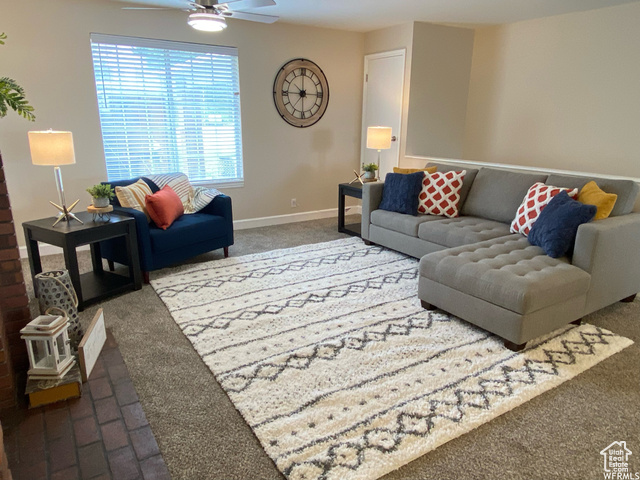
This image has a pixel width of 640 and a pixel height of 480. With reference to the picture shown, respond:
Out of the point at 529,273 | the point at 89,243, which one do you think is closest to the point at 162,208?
the point at 89,243

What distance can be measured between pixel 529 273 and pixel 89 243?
3.04 metres

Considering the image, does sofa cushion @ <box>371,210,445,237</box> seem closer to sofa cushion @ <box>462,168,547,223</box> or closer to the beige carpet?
sofa cushion @ <box>462,168,547,223</box>

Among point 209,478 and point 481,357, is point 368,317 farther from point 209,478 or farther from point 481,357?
point 209,478

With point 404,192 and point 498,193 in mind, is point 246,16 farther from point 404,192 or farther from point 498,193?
point 498,193

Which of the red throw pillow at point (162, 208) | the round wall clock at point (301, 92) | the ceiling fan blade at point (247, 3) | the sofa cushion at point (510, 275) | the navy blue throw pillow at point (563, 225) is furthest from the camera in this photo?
the round wall clock at point (301, 92)

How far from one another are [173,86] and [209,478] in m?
4.23

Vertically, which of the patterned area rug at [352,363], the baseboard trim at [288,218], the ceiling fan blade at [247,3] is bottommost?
the patterned area rug at [352,363]

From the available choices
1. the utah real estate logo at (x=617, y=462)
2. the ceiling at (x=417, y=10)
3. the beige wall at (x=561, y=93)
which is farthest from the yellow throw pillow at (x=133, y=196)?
the beige wall at (x=561, y=93)

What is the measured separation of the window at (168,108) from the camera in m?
4.39

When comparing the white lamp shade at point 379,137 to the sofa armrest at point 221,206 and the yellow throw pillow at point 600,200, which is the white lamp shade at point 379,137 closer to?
the sofa armrest at point 221,206

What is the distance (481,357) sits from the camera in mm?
2475

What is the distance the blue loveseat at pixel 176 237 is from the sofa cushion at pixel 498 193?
242 centimetres

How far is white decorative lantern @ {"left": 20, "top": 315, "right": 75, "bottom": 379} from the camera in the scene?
1.85 meters

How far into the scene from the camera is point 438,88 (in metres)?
5.45
